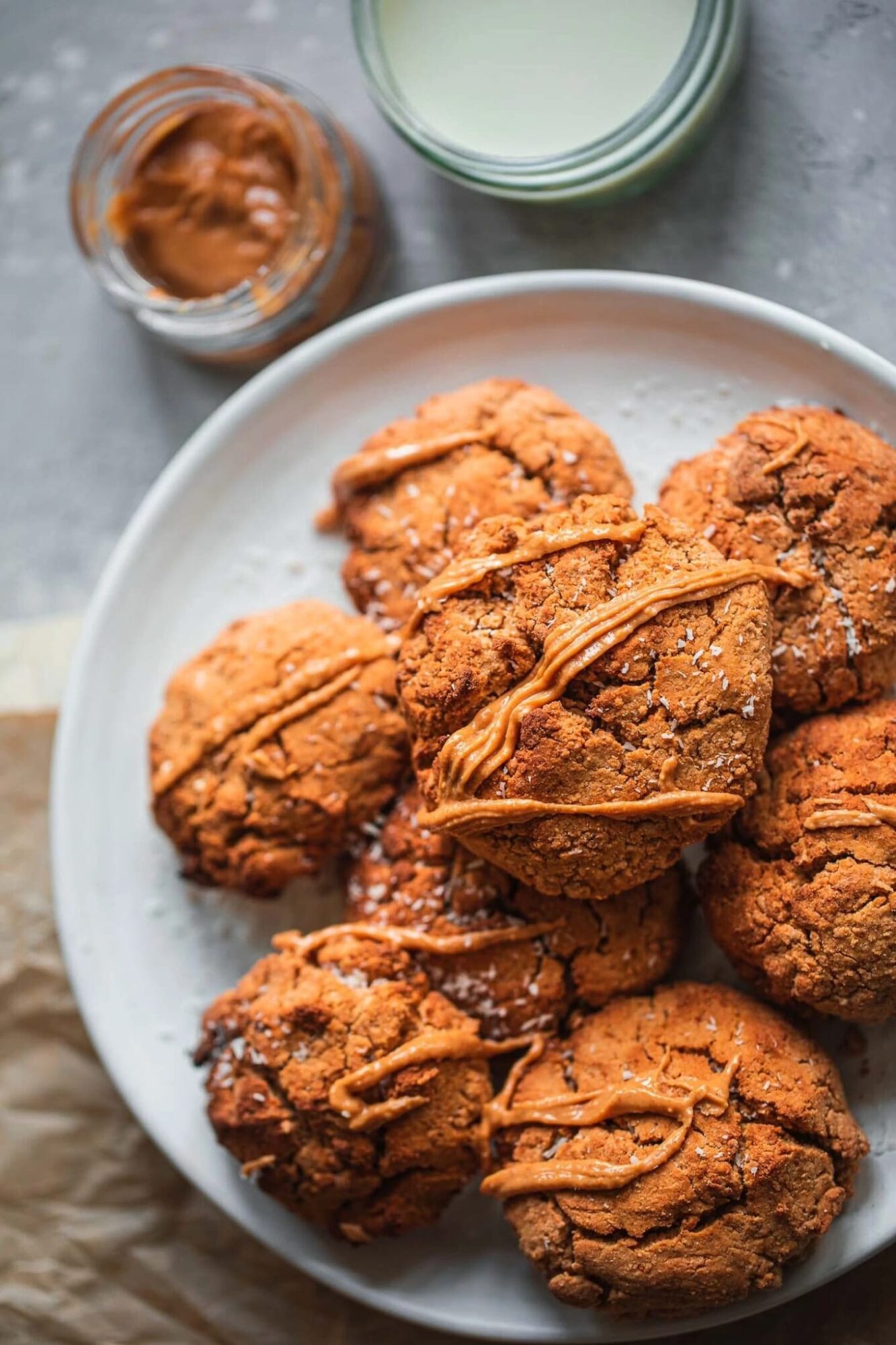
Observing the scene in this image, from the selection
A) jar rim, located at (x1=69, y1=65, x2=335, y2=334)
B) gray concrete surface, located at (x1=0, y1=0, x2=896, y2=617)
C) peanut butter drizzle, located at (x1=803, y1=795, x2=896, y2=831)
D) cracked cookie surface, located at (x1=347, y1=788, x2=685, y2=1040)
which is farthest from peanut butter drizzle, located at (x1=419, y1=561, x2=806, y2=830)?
jar rim, located at (x1=69, y1=65, x2=335, y2=334)

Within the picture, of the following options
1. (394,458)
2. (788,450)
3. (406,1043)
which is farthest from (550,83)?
(406,1043)

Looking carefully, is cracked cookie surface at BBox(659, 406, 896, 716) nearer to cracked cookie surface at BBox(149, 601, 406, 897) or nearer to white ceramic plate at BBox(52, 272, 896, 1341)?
white ceramic plate at BBox(52, 272, 896, 1341)

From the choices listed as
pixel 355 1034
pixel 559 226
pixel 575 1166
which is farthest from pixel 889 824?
pixel 559 226

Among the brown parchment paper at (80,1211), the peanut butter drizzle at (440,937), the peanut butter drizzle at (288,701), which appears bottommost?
the brown parchment paper at (80,1211)

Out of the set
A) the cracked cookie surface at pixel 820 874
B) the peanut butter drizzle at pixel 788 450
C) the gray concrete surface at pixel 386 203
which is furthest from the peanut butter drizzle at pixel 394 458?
the cracked cookie surface at pixel 820 874

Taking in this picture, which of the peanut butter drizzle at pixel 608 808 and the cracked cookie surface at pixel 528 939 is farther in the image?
the cracked cookie surface at pixel 528 939

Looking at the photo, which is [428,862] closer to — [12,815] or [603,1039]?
[603,1039]

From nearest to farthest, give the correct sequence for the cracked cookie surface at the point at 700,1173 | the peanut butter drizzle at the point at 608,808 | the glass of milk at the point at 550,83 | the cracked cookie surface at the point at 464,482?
1. the peanut butter drizzle at the point at 608,808
2. the cracked cookie surface at the point at 700,1173
3. the cracked cookie surface at the point at 464,482
4. the glass of milk at the point at 550,83

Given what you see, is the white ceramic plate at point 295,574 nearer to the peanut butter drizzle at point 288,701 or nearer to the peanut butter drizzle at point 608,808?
the peanut butter drizzle at point 288,701

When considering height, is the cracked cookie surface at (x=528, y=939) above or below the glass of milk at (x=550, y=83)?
below
